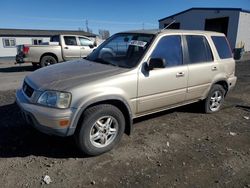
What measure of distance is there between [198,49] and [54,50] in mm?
9440

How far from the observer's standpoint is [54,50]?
1269cm

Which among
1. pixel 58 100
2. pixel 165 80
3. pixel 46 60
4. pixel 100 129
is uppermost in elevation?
pixel 165 80

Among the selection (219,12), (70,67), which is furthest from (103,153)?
(219,12)

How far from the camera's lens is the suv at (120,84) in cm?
327

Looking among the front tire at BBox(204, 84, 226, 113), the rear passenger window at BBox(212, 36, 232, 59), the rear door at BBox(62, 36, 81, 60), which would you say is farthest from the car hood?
the rear door at BBox(62, 36, 81, 60)

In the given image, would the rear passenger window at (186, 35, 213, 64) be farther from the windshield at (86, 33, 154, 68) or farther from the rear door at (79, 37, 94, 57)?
the rear door at (79, 37, 94, 57)

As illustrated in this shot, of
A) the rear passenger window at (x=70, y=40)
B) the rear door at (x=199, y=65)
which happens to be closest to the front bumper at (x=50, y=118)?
the rear door at (x=199, y=65)

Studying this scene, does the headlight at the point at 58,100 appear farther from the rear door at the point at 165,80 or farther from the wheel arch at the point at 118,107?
the rear door at the point at 165,80

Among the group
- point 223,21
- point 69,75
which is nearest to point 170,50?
point 69,75

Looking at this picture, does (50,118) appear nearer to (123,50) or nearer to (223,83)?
(123,50)

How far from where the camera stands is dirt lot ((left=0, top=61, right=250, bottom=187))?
312cm

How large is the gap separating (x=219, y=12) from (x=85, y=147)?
26383 mm

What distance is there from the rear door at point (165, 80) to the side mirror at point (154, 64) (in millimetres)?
90

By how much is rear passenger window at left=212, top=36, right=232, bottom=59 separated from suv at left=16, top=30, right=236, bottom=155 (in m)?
0.02
